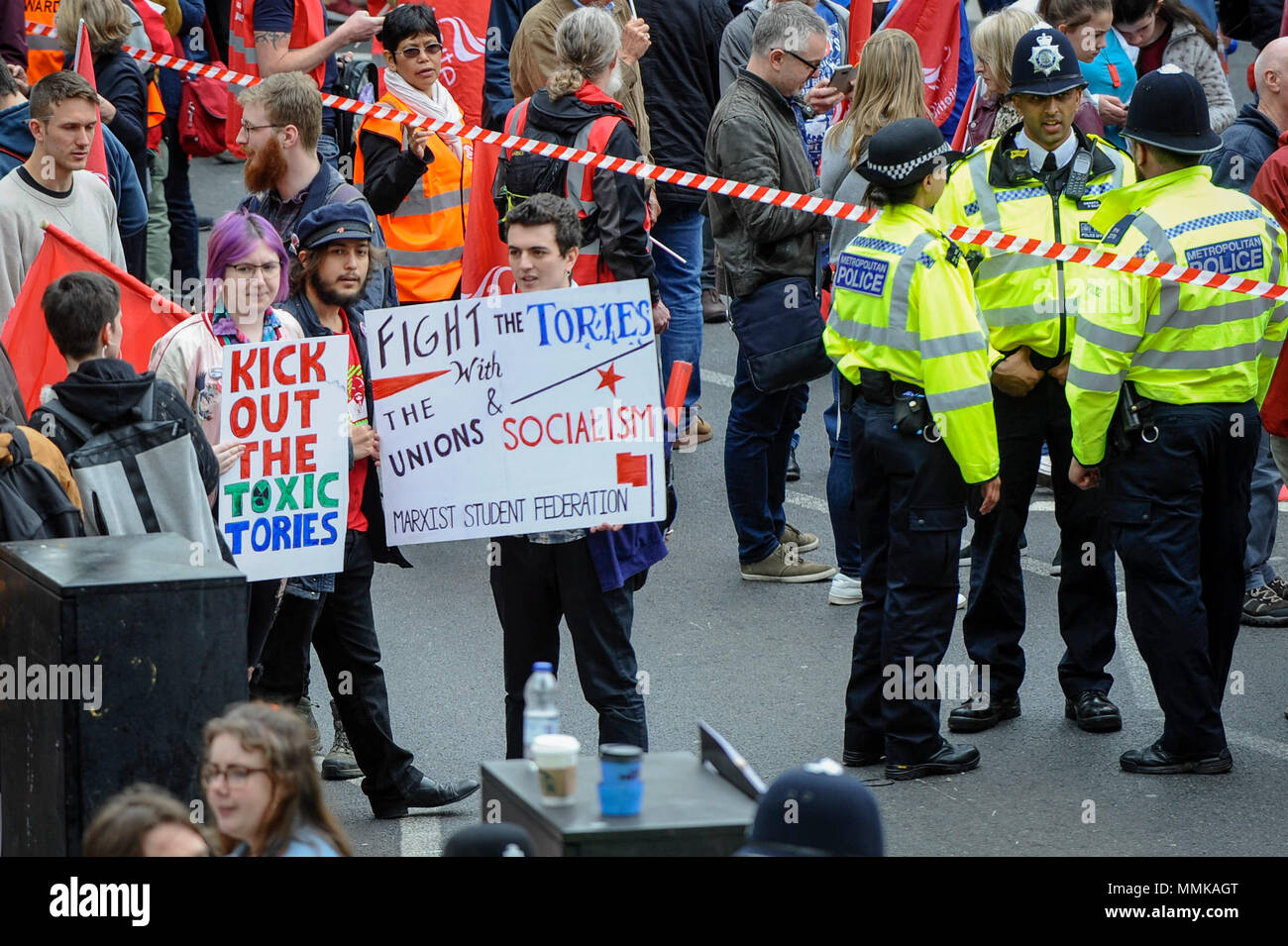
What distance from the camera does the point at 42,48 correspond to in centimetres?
1080

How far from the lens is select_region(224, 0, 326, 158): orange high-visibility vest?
34.6 ft

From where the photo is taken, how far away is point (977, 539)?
696 cm

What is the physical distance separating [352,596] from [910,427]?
198 cm

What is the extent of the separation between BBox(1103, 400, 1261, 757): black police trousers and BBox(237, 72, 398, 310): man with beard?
312 centimetres

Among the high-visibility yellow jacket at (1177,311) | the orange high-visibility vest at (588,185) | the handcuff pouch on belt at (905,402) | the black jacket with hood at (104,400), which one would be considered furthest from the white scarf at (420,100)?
the black jacket with hood at (104,400)

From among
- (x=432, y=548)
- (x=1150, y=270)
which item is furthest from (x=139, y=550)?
(x=432, y=548)

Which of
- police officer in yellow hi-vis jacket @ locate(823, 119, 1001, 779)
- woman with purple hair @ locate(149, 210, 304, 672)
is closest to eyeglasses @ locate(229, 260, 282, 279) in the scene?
woman with purple hair @ locate(149, 210, 304, 672)

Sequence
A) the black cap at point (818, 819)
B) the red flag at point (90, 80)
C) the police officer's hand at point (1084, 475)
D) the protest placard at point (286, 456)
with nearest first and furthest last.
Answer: the black cap at point (818, 819) < the protest placard at point (286, 456) < the police officer's hand at point (1084, 475) < the red flag at point (90, 80)

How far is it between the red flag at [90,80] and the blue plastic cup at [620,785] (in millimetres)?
5757

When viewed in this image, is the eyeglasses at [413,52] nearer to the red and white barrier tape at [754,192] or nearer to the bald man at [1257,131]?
the red and white barrier tape at [754,192]

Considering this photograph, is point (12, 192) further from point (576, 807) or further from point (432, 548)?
point (576, 807)

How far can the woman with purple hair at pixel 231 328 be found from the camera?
18.4ft

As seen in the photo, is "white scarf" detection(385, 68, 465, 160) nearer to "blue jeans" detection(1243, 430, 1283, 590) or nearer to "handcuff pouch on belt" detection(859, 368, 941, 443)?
"handcuff pouch on belt" detection(859, 368, 941, 443)

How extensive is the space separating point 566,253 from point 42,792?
7.92 ft
